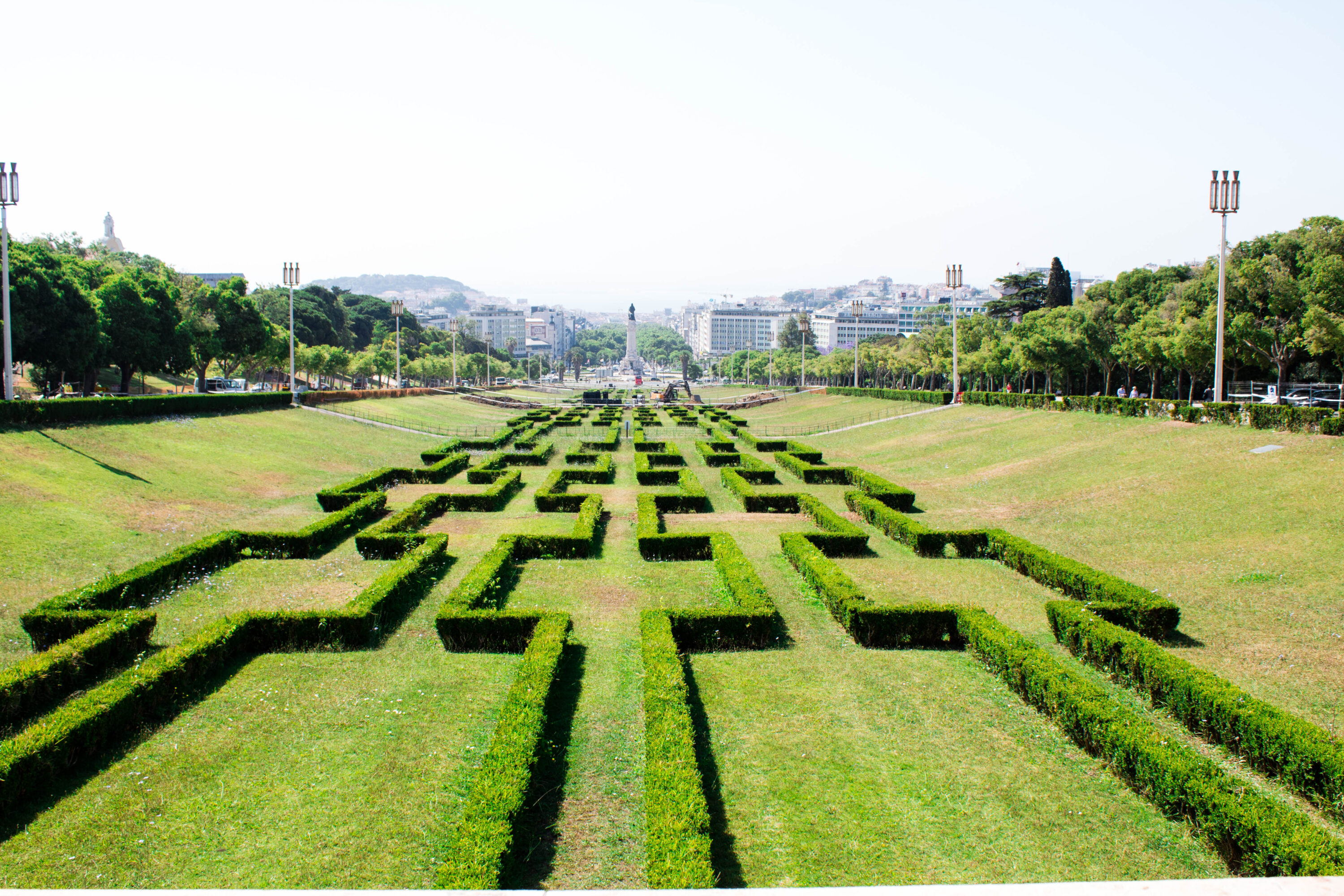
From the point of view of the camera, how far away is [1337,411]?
22.6m

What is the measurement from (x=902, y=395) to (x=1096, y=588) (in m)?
45.9

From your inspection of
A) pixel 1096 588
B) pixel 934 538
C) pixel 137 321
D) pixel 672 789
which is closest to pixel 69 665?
pixel 672 789

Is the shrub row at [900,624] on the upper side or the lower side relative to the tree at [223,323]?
lower

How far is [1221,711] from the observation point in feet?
Answer: 28.9

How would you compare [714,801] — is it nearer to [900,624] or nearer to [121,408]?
[900,624]

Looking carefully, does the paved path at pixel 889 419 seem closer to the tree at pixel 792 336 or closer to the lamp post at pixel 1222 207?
the lamp post at pixel 1222 207

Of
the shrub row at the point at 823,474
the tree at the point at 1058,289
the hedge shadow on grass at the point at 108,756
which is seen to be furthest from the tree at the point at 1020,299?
the hedge shadow on grass at the point at 108,756

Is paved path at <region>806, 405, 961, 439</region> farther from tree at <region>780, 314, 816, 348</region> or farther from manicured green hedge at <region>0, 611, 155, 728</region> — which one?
tree at <region>780, 314, 816, 348</region>

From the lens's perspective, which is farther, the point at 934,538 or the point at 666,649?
the point at 934,538

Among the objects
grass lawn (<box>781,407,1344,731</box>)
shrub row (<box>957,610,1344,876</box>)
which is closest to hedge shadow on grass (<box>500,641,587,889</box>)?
shrub row (<box>957,610,1344,876</box>)

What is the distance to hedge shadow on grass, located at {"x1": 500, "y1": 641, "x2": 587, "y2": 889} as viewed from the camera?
662 cm

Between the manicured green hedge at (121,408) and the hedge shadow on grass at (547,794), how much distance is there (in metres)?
22.6

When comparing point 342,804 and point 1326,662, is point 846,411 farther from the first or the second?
point 342,804

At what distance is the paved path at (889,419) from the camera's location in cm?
4866
